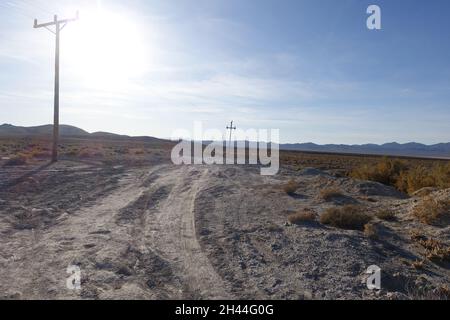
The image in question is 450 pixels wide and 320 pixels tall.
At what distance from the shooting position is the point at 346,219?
11.2 meters

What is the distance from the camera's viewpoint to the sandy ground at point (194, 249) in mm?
6629

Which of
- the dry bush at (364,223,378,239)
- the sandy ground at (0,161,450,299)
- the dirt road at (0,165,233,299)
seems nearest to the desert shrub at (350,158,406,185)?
the sandy ground at (0,161,450,299)

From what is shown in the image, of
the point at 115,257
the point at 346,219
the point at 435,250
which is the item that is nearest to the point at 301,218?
the point at 346,219

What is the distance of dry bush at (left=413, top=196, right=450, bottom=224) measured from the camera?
11266 mm

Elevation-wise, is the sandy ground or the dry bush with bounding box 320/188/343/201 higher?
the dry bush with bounding box 320/188/343/201

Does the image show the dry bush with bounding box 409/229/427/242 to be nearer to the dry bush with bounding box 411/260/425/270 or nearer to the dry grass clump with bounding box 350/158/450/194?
the dry bush with bounding box 411/260/425/270

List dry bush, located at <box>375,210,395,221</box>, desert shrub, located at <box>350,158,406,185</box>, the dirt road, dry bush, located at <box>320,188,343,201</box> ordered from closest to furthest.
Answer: the dirt road
dry bush, located at <box>375,210,395,221</box>
dry bush, located at <box>320,188,343,201</box>
desert shrub, located at <box>350,158,406,185</box>

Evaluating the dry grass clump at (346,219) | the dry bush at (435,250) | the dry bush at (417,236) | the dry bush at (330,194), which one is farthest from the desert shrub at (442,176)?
the dry bush at (435,250)

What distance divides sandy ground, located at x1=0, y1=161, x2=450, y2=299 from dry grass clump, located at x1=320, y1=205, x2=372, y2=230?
17.5 inches
